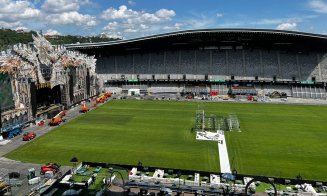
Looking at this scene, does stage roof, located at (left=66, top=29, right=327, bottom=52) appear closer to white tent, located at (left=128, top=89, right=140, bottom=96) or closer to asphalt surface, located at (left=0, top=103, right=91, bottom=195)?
white tent, located at (left=128, top=89, right=140, bottom=96)

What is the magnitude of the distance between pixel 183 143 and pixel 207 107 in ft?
108

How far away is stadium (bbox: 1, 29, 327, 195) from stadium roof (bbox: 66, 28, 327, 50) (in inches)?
13.1

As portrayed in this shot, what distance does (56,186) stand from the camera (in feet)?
108

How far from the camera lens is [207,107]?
8019 centimetres

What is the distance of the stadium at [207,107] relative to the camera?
4234 centimetres

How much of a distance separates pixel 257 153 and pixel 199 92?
58489 mm

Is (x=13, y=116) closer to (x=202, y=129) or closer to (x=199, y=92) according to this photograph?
(x=202, y=129)

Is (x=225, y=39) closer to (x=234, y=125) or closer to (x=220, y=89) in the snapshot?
(x=220, y=89)

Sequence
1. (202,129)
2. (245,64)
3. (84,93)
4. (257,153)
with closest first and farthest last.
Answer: (257,153), (202,129), (84,93), (245,64)

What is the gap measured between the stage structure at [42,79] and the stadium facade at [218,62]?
77.6 ft

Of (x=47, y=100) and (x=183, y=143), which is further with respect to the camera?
(x=47, y=100)

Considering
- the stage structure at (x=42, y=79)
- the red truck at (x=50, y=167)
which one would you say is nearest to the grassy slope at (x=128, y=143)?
the red truck at (x=50, y=167)

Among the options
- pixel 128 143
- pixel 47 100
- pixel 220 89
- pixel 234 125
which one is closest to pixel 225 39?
pixel 220 89

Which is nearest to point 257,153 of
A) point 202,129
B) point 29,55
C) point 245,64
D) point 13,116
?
point 202,129
